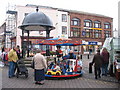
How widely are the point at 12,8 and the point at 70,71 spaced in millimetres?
28362

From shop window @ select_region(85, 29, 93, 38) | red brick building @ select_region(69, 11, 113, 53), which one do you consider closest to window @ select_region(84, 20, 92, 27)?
red brick building @ select_region(69, 11, 113, 53)

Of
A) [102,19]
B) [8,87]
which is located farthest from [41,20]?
[102,19]

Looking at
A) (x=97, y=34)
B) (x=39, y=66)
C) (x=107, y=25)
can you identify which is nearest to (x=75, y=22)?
(x=97, y=34)

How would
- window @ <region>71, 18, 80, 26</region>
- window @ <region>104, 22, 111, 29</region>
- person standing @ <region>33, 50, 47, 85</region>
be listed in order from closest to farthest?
person standing @ <region>33, 50, 47, 85</region> → window @ <region>71, 18, 80, 26</region> → window @ <region>104, 22, 111, 29</region>

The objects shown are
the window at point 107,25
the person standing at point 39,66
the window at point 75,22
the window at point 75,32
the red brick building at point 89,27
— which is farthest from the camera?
the window at point 107,25

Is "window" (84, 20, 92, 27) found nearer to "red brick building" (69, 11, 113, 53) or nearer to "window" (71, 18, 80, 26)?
"red brick building" (69, 11, 113, 53)

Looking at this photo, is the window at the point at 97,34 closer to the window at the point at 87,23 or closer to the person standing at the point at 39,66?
the window at the point at 87,23

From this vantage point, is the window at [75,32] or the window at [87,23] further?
the window at [87,23]

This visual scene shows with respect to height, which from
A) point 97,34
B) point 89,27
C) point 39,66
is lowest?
point 39,66

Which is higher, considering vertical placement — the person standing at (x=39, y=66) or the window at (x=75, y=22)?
the window at (x=75, y=22)

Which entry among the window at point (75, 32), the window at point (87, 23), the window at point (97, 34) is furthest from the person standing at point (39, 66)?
the window at point (97, 34)

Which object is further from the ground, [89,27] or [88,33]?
[89,27]

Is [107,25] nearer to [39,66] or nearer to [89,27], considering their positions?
[89,27]

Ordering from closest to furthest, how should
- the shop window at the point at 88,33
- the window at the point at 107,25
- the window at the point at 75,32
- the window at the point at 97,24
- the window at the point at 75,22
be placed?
1. the window at the point at 75,32
2. the window at the point at 75,22
3. the shop window at the point at 88,33
4. the window at the point at 97,24
5. the window at the point at 107,25
